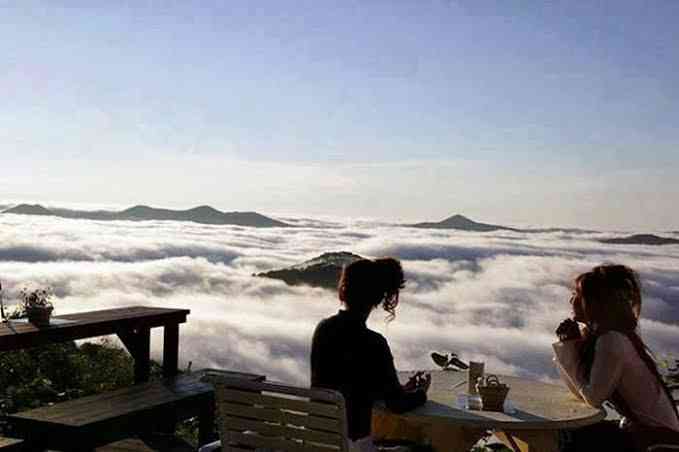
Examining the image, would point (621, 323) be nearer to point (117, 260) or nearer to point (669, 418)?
point (669, 418)

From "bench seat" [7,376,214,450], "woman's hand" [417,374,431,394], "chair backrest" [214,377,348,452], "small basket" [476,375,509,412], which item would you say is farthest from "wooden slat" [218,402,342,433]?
"bench seat" [7,376,214,450]

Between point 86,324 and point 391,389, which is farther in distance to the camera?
point 86,324

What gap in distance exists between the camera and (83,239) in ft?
43.8

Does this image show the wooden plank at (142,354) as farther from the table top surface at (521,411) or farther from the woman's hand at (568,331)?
the woman's hand at (568,331)

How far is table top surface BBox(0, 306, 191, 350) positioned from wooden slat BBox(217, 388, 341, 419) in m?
2.05

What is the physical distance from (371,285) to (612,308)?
98 cm

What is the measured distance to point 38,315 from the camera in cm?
486

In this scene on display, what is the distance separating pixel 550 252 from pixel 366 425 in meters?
8.40

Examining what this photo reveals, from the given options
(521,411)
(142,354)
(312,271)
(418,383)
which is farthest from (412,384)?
(312,271)

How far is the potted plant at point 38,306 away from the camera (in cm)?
484

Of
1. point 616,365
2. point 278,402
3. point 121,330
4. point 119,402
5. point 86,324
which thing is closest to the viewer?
point 278,402

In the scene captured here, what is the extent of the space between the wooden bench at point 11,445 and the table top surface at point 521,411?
5.97 ft

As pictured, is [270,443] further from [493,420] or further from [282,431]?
[493,420]

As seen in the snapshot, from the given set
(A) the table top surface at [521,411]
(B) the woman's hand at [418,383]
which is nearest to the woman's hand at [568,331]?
(A) the table top surface at [521,411]
